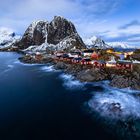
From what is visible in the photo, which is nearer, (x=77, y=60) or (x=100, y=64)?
(x=100, y=64)

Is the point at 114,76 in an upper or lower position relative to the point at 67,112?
upper

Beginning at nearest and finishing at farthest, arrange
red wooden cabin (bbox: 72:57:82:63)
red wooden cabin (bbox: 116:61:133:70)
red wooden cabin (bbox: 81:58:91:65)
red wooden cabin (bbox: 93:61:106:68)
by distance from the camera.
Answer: red wooden cabin (bbox: 116:61:133:70) < red wooden cabin (bbox: 93:61:106:68) < red wooden cabin (bbox: 81:58:91:65) < red wooden cabin (bbox: 72:57:82:63)

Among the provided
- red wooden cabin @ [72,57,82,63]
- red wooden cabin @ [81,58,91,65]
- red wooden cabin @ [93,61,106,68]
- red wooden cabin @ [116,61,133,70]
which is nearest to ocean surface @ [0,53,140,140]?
red wooden cabin @ [116,61,133,70]

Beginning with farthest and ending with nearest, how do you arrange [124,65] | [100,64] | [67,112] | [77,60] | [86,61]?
[77,60] → [86,61] → [100,64] → [124,65] → [67,112]

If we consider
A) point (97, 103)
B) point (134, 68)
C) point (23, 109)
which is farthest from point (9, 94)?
point (134, 68)

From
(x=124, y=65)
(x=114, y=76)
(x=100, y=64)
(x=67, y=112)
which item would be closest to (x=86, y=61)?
(x=100, y=64)

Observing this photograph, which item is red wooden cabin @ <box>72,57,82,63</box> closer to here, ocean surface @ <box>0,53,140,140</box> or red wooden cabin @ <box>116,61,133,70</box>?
red wooden cabin @ <box>116,61,133,70</box>

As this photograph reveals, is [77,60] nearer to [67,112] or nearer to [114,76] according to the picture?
[114,76]

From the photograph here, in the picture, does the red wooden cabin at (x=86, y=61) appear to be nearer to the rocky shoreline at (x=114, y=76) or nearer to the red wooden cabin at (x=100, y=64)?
the red wooden cabin at (x=100, y=64)
